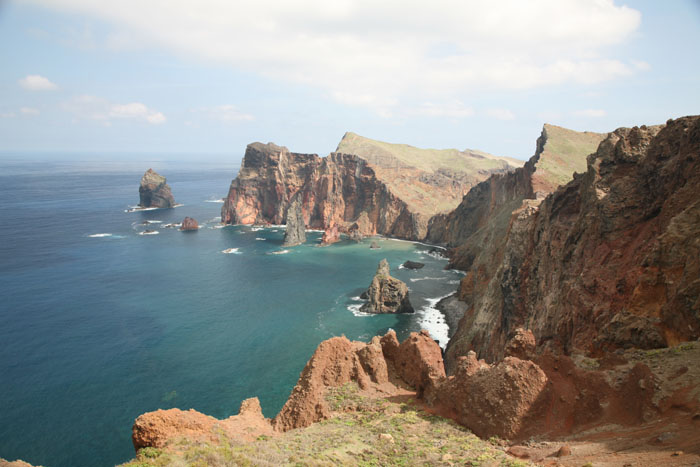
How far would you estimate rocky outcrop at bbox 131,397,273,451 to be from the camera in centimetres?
1741

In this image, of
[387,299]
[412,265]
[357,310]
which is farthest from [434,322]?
[412,265]

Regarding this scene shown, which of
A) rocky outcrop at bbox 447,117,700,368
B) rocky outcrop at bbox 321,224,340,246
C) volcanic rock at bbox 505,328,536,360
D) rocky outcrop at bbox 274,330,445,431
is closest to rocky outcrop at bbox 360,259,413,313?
rocky outcrop at bbox 447,117,700,368

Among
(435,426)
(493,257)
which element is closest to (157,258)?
(493,257)

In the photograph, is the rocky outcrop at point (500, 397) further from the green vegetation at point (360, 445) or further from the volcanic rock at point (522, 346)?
the volcanic rock at point (522, 346)

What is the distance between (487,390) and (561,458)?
5.86 metres

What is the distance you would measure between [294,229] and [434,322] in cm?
8783

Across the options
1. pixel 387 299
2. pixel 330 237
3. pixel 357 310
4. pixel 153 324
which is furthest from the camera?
pixel 330 237

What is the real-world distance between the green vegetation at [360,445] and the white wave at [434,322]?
4690 cm

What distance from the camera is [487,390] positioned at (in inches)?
888

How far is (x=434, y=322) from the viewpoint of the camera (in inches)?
3228

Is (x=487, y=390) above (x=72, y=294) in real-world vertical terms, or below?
above

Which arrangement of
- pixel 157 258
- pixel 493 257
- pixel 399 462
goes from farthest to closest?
pixel 157 258
pixel 493 257
pixel 399 462

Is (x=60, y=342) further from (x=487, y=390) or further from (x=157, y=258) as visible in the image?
(x=487, y=390)

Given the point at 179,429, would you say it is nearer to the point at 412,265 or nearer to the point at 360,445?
the point at 360,445
